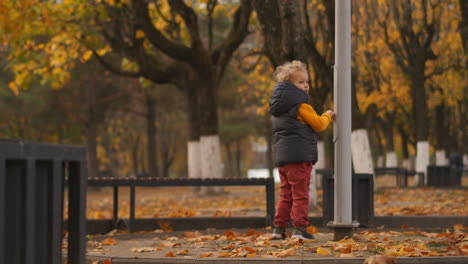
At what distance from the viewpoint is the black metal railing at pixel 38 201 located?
13.0 feet

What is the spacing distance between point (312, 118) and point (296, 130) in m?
0.20

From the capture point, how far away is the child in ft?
25.9

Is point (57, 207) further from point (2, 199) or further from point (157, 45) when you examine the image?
point (157, 45)

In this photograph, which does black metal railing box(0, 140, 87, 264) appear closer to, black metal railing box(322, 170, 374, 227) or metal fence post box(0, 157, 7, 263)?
metal fence post box(0, 157, 7, 263)

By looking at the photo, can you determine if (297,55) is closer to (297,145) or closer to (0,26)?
(297,145)

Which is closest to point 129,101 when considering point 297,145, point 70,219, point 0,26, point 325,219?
point 0,26

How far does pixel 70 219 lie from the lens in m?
4.70

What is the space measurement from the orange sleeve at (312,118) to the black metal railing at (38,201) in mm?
3566

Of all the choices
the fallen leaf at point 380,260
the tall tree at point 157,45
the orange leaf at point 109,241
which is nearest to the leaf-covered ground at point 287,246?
the orange leaf at point 109,241

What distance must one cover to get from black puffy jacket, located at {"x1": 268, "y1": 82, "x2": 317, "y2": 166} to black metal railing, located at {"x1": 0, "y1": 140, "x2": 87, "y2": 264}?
356cm

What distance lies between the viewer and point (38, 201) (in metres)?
4.23

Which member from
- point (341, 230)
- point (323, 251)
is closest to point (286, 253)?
point (323, 251)

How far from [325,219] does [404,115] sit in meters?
35.7

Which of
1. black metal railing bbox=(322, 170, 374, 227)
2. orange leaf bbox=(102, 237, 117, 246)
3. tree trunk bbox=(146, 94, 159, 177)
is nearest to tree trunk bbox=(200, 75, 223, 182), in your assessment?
black metal railing bbox=(322, 170, 374, 227)
